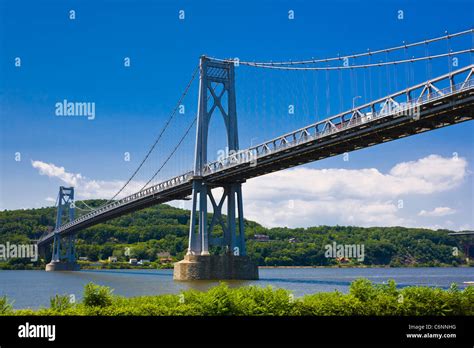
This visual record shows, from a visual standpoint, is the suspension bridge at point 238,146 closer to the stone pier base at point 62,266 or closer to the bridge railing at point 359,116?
the bridge railing at point 359,116

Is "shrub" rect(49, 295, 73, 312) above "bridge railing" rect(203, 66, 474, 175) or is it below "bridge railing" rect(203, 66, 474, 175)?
below

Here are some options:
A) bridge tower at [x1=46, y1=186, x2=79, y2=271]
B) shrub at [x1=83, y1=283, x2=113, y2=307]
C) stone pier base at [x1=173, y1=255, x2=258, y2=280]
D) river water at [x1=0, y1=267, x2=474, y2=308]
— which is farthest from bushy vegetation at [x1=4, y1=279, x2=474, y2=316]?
bridge tower at [x1=46, y1=186, x2=79, y2=271]

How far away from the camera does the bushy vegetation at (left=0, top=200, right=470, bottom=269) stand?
105 m

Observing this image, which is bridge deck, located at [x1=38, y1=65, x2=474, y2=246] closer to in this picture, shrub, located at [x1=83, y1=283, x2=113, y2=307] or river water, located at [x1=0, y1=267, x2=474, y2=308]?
river water, located at [x1=0, y1=267, x2=474, y2=308]

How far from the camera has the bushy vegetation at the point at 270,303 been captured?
1512cm

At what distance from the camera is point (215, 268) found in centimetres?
5456

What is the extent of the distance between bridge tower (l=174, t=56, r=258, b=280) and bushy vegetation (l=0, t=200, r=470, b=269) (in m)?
41.4

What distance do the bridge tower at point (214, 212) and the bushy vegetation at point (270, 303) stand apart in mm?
37412

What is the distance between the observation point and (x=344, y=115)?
40719mm

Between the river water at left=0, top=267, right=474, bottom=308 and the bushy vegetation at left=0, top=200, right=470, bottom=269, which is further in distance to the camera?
the bushy vegetation at left=0, top=200, right=470, bottom=269

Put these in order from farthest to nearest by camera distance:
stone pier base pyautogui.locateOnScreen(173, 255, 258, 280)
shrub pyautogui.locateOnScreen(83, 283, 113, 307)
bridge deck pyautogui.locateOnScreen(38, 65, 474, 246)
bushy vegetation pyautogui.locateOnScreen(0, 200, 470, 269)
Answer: bushy vegetation pyautogui.locateOnScreen(0, 200, 470, 269), stone pier base pyautogui.locateOnScreen(173, 255, 258, 280), bridge deck pyautogui.locateOnScreen(38, 65, 474, 246), shrub pyautogui.locateOnScreen(83, 283, 113, 307)

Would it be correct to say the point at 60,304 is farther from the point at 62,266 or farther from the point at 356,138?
the point at 62,266
